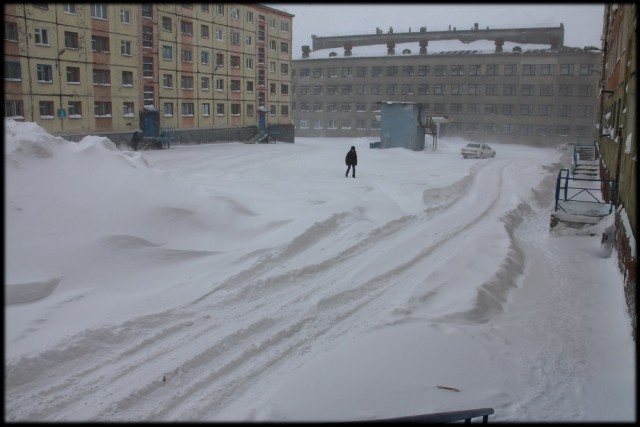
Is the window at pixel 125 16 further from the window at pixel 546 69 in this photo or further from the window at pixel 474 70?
the window at pixel 546 69

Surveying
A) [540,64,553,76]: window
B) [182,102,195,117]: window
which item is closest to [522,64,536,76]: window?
[540,64,553,76]: window

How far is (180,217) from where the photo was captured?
11.3 metres

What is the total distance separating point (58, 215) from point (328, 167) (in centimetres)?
1691

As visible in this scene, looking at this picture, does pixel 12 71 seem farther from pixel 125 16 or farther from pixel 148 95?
pixel 148 95

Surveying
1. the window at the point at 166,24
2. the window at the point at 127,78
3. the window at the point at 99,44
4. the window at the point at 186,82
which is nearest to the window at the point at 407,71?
the window at the point at 186,82

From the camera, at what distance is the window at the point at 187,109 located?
1610 inches

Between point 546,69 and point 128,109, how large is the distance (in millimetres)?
43200

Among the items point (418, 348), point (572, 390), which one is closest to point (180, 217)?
point (418, 348)

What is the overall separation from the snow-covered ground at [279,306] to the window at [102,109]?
22662 millimetres

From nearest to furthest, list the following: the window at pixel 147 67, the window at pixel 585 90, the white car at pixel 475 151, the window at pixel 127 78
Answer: the window at pixel 127 78 → the white car at pixel 475 151 → the window at pixel 147 67 → the window at pixel 585 90

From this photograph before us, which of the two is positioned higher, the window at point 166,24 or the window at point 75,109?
the window at point 166,24

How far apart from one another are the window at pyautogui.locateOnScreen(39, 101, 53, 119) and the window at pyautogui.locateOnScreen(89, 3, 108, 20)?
6015 millimetres

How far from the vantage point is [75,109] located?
3306cm

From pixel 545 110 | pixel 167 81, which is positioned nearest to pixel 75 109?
pixel 167 81
